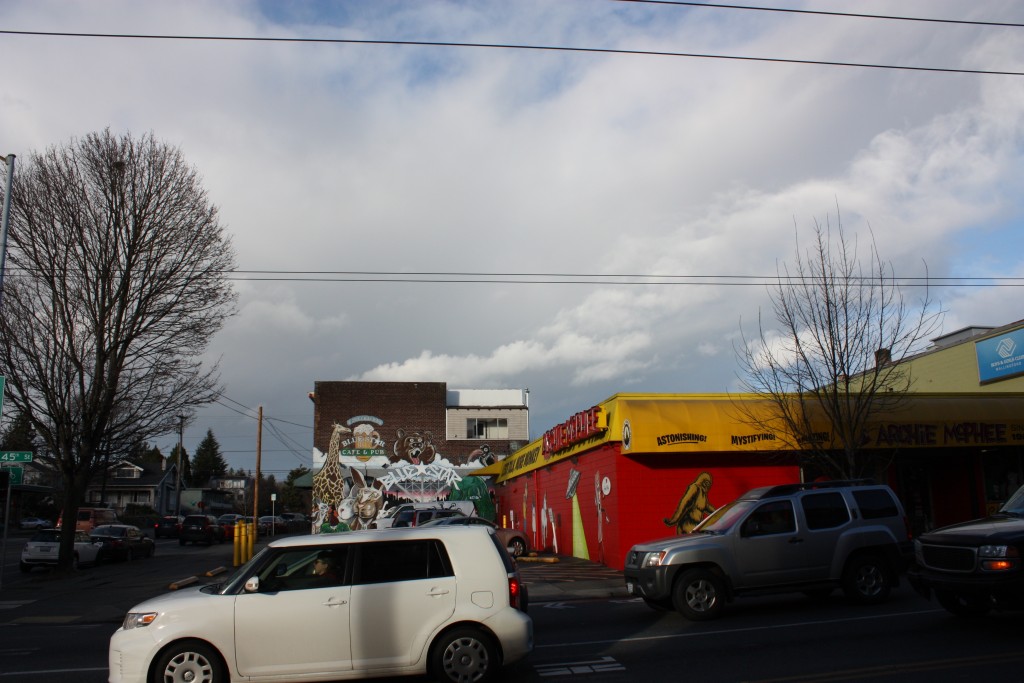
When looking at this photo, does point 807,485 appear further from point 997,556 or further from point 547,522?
point 547,522

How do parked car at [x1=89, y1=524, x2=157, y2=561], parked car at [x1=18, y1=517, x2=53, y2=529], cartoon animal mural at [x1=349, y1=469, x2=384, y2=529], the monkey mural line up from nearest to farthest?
the monkey mural → parked car at [x1=89, y1=524, x2=157, y2=561] → cartoon animal mural at [x1=349, y1=469, x2=384, y2=529] → parked car at [x1=18, y1=517, x2=53, y2=529]

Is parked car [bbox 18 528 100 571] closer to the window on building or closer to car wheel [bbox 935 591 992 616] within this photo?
car wheel [bbox 935 591 992 616]

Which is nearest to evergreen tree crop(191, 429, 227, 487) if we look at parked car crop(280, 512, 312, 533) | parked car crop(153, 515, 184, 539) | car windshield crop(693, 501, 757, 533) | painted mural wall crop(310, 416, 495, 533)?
parked car crop(280, 512, 312, 533)

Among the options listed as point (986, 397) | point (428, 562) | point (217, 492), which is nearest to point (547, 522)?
point (986, 397)

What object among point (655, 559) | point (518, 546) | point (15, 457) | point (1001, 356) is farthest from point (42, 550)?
point (1001, 356)

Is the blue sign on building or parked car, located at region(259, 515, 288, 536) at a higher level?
the blue sign on building

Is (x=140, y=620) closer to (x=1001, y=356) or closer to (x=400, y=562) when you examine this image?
(x=400, y=562)

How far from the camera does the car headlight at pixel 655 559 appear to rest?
39.7 ft

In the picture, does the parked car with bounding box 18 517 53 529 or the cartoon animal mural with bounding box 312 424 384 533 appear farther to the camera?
the parked car with bounding box 18 517 53 529

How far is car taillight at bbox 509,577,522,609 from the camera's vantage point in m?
7.93

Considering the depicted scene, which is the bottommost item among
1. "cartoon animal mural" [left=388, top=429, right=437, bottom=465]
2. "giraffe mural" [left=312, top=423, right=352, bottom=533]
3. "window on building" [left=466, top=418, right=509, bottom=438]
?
"giraffe mural" [left=312, top=423, right=352, bottom=533]

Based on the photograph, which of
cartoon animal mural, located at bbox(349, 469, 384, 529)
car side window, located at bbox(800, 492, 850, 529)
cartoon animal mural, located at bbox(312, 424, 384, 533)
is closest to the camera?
car side window, located at bbox(800, 492, 850, 529)

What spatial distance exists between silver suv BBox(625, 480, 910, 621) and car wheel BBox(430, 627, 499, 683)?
4.90 metres

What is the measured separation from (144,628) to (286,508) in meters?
95.1
